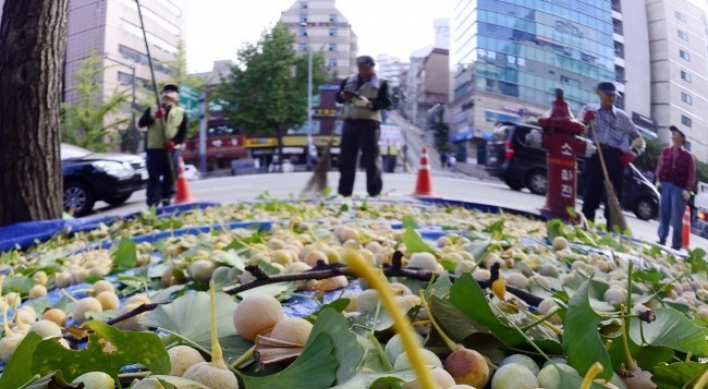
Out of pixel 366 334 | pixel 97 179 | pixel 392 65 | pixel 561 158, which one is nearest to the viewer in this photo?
pixel 366 334

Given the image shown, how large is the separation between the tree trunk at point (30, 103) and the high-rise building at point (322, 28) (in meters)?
1.26

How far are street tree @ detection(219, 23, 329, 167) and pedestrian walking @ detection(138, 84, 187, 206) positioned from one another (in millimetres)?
1579

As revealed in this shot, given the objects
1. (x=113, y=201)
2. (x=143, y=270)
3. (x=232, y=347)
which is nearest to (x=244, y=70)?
(x=143, y=270)

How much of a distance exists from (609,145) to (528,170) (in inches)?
28.1

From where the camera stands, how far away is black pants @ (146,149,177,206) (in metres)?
3.64

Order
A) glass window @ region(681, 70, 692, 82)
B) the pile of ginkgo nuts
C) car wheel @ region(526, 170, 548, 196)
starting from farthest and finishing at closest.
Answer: car wheel @ region(526, 170, 548, 196), glass window @ region(681, 70, 692, 82), the pile of ginkgo nuts

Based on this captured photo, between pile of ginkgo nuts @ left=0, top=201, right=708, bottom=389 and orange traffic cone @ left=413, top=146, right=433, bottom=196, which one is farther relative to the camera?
orange traffic cone @ left=413, top=146, right=433, bottom=196

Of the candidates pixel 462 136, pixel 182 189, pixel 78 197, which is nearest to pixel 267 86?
pixel 462 136

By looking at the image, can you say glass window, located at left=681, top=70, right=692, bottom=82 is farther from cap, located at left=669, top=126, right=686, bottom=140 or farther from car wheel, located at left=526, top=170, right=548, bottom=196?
car wheel, located at left=526, top=170, right=548, bottom=196

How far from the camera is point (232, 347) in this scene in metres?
0.51

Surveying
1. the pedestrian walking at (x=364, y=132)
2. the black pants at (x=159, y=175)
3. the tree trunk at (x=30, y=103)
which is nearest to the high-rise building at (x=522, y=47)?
the pedestrian walking at (x=364, y=132)

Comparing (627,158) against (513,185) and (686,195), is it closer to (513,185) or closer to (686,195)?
(686,195)

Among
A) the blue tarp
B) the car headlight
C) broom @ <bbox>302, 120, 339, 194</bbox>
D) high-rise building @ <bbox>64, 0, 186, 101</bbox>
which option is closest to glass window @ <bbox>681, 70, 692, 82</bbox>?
high-rise building @ <bbox>64, 0, 186, 101</bbox>

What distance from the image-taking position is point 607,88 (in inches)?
70.0
